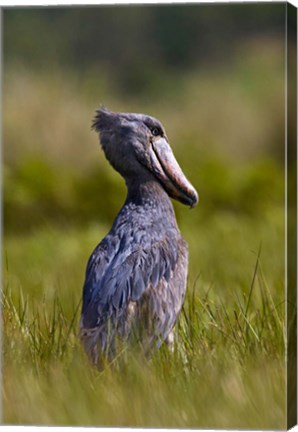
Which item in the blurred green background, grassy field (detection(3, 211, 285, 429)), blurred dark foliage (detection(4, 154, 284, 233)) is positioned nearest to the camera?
grassy field (detection(3, 211, 285, 429))

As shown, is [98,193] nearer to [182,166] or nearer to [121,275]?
[182,166]

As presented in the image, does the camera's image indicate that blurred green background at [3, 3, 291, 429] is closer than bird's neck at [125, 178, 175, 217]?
Yes

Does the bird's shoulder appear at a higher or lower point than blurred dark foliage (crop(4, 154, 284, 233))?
lower

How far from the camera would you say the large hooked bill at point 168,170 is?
8.36 m

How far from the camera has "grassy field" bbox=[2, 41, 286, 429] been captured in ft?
26.1

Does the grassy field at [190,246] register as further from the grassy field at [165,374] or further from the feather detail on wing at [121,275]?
the feather detail on wing at [121,275]

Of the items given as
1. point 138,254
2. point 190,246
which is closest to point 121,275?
point 138,254

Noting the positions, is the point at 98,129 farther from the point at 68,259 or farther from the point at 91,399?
the point at 68,259

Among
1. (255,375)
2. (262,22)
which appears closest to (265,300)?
(255,375)

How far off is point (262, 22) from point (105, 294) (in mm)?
1759

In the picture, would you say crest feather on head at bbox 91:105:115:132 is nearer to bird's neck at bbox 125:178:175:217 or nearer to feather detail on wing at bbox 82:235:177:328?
bird's neck at bbox 125:178:175:217

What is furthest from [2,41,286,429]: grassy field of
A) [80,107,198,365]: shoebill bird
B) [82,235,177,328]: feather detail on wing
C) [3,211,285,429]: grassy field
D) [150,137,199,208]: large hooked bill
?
[150,137,199,208]: large hooked bill

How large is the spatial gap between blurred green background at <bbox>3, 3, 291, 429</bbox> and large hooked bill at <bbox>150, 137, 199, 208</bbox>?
0.61 metres

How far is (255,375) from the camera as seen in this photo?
791cm
